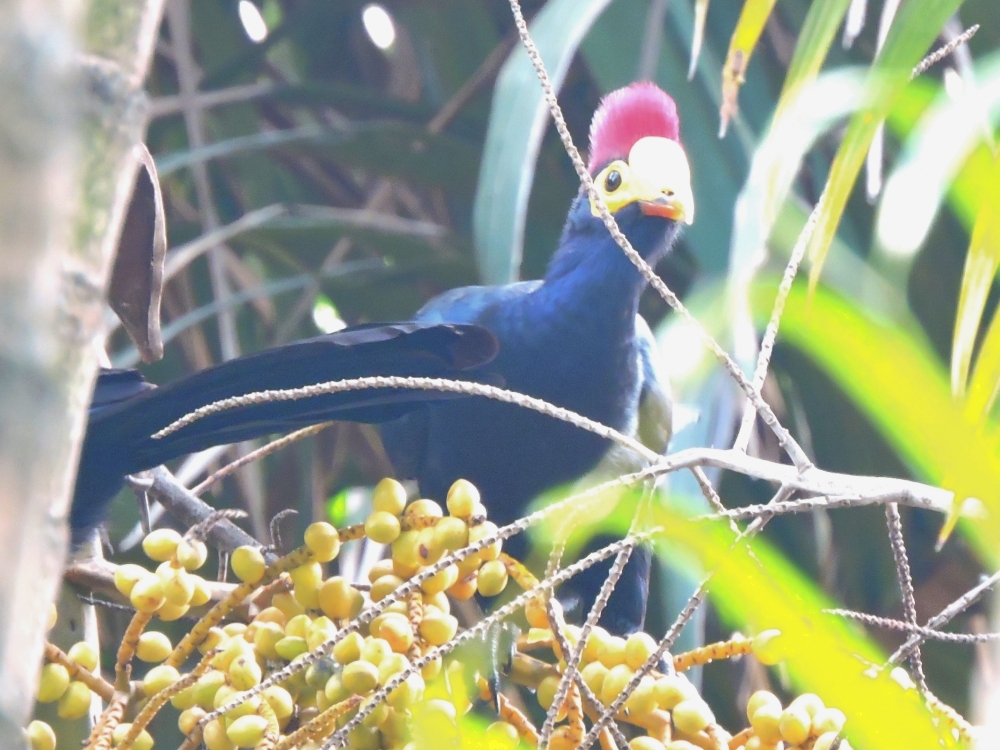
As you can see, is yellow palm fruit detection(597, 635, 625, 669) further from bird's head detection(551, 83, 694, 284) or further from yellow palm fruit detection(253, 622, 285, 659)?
bird's head detection(551, 83, 694, 284)

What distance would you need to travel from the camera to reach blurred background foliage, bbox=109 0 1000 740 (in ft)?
4.60

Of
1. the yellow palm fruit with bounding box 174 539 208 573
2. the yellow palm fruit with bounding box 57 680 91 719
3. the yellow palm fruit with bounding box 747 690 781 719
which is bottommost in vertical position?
the yellow palm fruit with bounding box 747 690 781 719

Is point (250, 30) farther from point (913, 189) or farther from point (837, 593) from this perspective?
A: point (913, 189)

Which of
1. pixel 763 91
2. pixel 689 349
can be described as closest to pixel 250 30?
pixel 763 91

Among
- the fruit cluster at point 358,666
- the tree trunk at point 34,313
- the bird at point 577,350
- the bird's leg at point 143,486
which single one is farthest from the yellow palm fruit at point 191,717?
the bird at point 577,350

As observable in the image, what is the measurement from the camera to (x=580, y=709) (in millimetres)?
640

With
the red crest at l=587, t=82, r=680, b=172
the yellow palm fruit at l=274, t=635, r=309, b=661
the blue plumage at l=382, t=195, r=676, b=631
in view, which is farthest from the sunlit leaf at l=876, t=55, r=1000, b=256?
the red crest at l=587, t=82, r=680, b=172

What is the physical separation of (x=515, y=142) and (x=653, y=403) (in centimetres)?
38

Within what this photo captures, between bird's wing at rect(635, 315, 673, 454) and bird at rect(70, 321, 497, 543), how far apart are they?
0.57 meters

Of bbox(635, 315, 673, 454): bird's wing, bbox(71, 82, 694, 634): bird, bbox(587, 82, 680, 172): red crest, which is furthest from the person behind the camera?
bbox(635, 315, 673, 454): bird's wing

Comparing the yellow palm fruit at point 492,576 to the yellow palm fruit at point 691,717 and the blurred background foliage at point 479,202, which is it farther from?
the blurred background foliage at point 479,202

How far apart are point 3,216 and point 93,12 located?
9 centimetres

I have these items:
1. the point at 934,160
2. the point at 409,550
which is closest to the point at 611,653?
the point at 409,550

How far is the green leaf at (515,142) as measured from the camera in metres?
1.30
